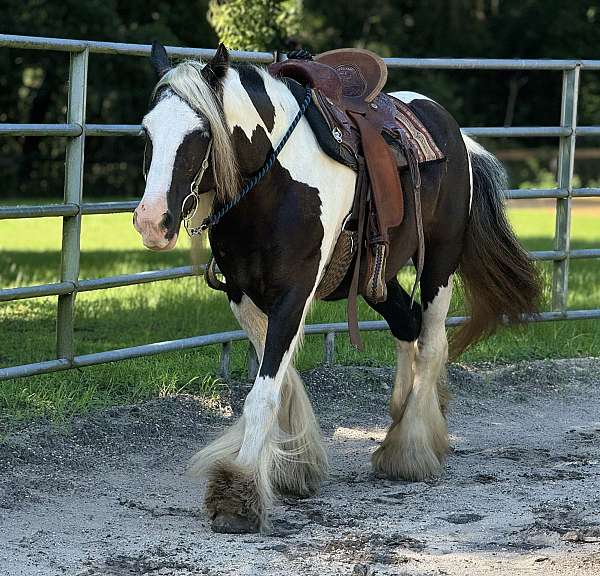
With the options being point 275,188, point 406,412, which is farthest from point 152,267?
point 275,188

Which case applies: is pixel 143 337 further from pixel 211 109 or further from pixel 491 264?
pixel 211 109

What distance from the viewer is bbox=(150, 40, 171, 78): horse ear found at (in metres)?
3.67

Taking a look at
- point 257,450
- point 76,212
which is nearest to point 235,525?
point 257,450

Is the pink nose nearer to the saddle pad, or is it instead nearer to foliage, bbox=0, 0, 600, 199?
the saddle pad

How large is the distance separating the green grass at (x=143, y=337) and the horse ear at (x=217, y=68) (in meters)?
1.88

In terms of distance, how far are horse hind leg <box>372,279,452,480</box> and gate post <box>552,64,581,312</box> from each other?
2064 mm

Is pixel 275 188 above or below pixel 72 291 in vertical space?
above

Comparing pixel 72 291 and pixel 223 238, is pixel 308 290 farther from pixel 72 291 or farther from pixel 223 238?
pixel 72 291

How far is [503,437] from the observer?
5.25m

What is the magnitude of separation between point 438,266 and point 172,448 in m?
1.42

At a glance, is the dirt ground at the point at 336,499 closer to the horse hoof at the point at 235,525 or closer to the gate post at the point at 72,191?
the horse hoof at the point at 235,525

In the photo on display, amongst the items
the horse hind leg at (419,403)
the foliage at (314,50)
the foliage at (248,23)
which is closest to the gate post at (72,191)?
the horse hind leg at (419,403)

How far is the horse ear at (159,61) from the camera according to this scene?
3673mm

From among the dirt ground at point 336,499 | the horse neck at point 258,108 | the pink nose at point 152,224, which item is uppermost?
the horse neck at point 258,108
